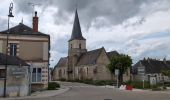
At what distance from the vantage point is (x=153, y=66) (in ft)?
303

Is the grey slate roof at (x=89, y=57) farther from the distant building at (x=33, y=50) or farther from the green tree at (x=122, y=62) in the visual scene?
the distant building at (x=33, y=50)

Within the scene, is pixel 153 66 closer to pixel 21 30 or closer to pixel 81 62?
pixel 81 62

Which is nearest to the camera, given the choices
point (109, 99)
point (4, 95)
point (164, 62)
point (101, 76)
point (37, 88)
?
point (109, 99)

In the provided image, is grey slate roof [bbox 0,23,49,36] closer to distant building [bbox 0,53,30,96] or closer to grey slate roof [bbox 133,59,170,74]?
distant building [bbox 0,53,30,96]

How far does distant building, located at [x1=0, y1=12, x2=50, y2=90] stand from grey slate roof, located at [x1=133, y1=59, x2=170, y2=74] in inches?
2109

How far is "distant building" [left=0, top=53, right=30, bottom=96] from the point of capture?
29.1 meters

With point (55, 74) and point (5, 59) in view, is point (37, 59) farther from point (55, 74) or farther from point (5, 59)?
point (55, 74)

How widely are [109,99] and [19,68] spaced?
9.17 meters

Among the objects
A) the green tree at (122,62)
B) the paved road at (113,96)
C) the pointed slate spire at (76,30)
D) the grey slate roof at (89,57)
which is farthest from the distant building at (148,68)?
the paved road at (113,96)

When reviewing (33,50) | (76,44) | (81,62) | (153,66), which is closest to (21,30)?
(33,50)

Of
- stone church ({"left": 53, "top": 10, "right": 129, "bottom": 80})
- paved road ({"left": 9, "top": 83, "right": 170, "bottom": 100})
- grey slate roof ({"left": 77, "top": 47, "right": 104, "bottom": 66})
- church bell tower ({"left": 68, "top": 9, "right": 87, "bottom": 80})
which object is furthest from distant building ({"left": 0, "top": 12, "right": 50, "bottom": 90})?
church bell tower ({"left": 68, "top": 9, "right": 87, "bottom": 80})

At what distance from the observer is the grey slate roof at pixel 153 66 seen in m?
90.2

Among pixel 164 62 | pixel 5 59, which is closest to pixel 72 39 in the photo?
pixel 164 62

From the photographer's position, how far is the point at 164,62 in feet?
322
